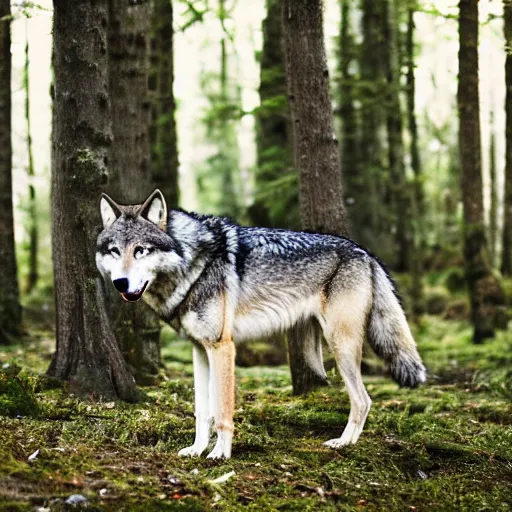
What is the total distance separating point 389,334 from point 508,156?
817cm

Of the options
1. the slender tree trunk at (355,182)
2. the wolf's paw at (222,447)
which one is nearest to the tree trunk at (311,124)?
the wolf's paw at (222,447)

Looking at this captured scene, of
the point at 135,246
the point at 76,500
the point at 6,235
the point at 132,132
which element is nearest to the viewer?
the point at 76,500

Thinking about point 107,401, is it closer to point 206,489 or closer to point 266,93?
point 206,489

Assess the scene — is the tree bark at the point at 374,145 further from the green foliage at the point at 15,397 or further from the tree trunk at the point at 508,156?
the green foliage at the point at 15,397

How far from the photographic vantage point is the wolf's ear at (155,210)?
19.0ft

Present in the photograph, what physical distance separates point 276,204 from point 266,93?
2.34 metres

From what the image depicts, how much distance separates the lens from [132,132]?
29.5 ft

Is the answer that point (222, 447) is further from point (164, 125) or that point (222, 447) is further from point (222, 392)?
point (164, 125)

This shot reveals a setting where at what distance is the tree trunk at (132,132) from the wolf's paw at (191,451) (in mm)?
2658

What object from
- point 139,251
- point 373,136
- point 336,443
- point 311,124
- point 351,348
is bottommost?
point 336,443

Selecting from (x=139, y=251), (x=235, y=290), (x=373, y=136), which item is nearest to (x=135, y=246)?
(x=139, y=251)

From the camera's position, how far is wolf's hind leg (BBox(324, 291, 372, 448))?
629cm

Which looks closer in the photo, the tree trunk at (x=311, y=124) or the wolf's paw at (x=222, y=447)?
the wolf's paw at (x=222, y=447)

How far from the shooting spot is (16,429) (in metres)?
5.50
